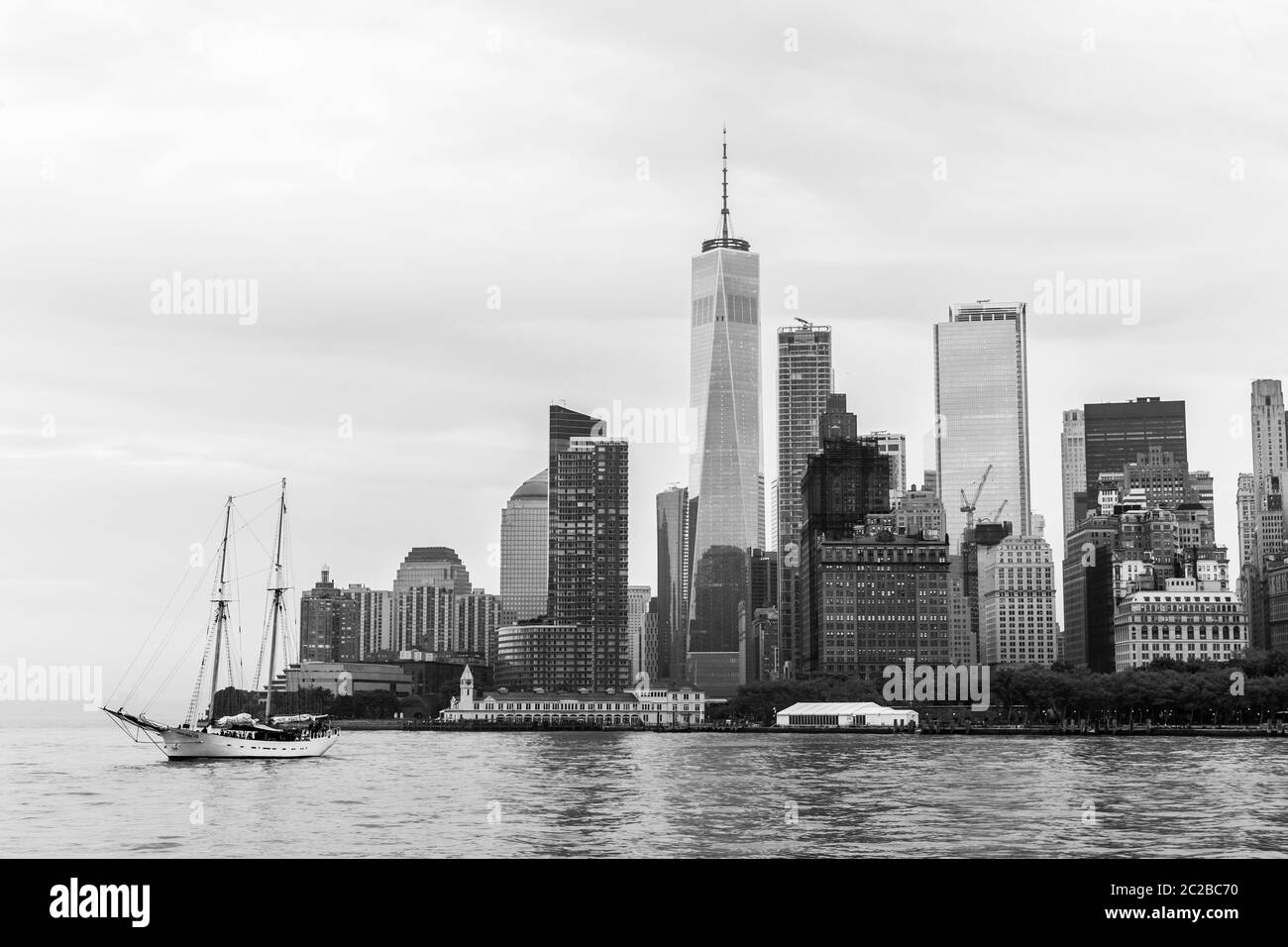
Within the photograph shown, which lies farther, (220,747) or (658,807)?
(220,747)

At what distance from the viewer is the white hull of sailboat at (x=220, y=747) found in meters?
120

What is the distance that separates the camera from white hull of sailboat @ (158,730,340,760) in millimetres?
120312

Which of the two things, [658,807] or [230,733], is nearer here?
[658,807]

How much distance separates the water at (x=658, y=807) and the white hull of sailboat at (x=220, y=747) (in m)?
5.64

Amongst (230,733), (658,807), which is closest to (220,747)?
(230,733)

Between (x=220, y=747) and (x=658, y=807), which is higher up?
(x=658, y=807)

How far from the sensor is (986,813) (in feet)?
186

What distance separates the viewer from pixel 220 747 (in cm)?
12144

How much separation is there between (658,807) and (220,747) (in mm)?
70463

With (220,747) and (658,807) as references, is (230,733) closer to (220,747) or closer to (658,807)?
(220,747)

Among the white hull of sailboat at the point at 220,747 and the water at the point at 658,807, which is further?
the white hull of sailboat at the point at 220,747
